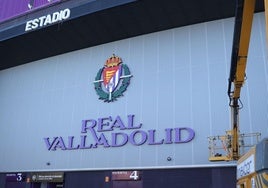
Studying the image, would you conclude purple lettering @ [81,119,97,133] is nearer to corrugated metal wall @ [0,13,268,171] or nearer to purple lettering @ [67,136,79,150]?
corrugated metal wall @ [0,13,268,171]

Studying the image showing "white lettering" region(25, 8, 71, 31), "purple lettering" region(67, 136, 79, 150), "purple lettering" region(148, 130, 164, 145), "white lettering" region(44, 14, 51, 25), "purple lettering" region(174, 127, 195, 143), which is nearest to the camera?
"purple lettering" region(174, 127, 195, 143)

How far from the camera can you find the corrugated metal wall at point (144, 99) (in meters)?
17.3

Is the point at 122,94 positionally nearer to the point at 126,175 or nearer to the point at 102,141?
the point at 102,141

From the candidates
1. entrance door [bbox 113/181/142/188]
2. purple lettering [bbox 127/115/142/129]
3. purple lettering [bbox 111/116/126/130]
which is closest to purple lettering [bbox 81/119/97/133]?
purple lettering [bbox 111/116/126/130]

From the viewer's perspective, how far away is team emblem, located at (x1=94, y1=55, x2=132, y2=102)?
2052 cm

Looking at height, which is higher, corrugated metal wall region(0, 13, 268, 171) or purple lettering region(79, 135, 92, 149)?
corrugated metal wall region(0, 13, 268, 171)

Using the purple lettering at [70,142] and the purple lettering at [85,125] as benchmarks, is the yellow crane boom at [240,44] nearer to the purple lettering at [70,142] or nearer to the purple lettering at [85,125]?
the purple lettering at [85,125]

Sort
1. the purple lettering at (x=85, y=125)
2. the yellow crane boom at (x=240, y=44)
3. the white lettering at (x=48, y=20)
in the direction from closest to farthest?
the yellow crane boom at (x=240, y=44) < the purple lettering at (x=85, y=125) < the white lettering at (x=48, y=20)

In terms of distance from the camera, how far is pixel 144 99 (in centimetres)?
1939

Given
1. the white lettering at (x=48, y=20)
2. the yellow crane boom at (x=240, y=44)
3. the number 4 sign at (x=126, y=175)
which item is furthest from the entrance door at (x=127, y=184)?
the white lettering at (x=48, y=20)

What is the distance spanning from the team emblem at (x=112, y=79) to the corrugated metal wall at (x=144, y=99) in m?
0.33

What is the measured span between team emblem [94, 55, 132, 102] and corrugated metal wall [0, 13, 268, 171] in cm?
33

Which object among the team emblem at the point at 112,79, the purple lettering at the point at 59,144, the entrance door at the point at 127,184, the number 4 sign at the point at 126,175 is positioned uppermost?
the team emblem at the point at 112,79

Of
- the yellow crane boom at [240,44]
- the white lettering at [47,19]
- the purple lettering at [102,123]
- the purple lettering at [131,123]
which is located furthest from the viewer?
the white lettering at [47,19]
